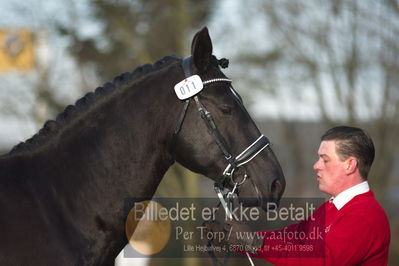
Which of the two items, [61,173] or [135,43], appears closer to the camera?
[61,173]

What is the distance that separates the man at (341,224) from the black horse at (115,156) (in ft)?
0.83

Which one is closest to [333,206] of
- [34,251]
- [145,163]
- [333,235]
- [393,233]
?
[333,235]

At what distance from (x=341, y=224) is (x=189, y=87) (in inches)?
43.8

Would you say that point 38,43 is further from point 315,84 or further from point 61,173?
point 61,173

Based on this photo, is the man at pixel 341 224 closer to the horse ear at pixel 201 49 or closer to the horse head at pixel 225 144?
the horse head at pixel 225 144

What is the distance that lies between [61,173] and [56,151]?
134 mm

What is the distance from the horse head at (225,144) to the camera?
9.82 ft

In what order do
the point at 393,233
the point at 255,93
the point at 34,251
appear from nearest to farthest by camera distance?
the point at 34,251 → the point at 393,233 → the point at 255,93

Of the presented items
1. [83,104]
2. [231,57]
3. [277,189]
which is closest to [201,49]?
[83,104]

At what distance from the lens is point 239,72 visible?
1155 cm

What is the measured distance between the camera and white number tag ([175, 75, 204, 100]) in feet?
9.88

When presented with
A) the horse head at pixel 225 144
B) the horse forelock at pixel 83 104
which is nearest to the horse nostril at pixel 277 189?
the horse head at pixel 225 144

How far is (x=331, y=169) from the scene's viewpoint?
2961mm

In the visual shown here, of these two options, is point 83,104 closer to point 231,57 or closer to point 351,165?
point 351,165
